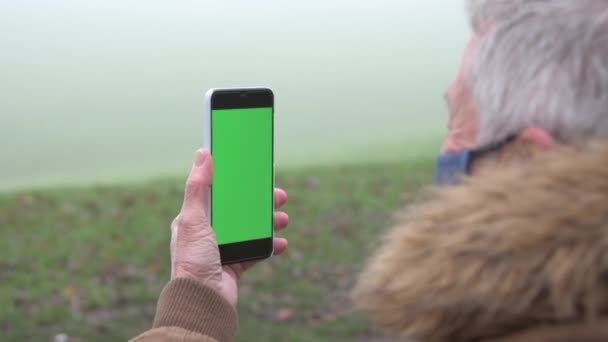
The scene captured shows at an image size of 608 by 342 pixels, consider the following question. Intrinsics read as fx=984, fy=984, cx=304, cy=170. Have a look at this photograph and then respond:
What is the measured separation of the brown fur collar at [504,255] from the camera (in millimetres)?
1188

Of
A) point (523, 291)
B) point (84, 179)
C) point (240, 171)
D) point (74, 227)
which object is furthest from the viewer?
point (84, 179)

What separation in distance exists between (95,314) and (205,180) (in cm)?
361

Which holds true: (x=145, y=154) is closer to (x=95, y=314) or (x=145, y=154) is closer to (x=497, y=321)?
(x=95, y=314)

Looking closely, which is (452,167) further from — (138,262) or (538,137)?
(138,262)

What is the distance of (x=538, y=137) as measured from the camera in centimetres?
133

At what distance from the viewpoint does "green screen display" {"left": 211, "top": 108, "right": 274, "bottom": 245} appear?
2.10m

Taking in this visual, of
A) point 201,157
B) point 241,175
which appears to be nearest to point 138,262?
point 241,175

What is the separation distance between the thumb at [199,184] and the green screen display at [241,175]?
0.22 ft

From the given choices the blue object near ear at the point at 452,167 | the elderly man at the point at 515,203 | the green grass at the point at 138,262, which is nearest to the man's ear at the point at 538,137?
the elderly man at the point at 515,203

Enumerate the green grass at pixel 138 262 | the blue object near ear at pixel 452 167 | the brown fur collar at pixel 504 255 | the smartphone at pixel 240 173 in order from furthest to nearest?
the green grass at pixel 138 262 < the smartphone at pixel 240 173 < the blue object near ear at pixel 452 167 < the brown fur collar at pixel 504 255

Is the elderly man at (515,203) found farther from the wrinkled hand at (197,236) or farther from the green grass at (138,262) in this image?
the green grass at (138,262)

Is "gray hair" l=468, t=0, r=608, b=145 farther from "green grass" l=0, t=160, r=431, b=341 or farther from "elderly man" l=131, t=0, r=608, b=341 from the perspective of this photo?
"green grass" l=0, t=160, r=431, b=341

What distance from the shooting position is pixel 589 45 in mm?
1332

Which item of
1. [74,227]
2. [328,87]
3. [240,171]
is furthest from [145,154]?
[240,171]
